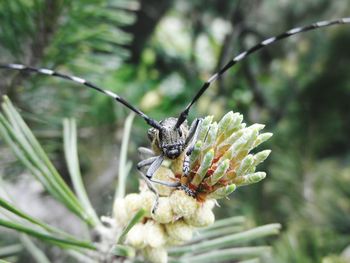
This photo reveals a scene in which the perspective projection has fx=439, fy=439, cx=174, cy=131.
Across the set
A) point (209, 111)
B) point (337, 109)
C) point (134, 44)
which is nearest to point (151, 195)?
point (209, 111)

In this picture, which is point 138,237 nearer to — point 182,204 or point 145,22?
point 182,204

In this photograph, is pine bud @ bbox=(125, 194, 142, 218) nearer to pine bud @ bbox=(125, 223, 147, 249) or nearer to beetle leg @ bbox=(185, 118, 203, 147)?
pine bud @ bbox=(125, 223, 147, 249)

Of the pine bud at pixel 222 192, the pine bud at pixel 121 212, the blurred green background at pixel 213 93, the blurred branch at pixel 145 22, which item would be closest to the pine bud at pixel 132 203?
the pine bud at pixel 121 212

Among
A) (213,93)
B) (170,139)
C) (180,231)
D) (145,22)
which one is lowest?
(180,231)

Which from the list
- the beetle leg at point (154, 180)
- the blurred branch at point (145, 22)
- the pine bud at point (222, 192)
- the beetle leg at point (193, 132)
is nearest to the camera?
the pine bud at point (222, 192)

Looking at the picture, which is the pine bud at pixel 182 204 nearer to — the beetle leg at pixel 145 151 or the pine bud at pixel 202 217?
the pine bud at pixel 202 217

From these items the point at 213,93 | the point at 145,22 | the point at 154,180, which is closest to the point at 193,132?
the point at 154,180
